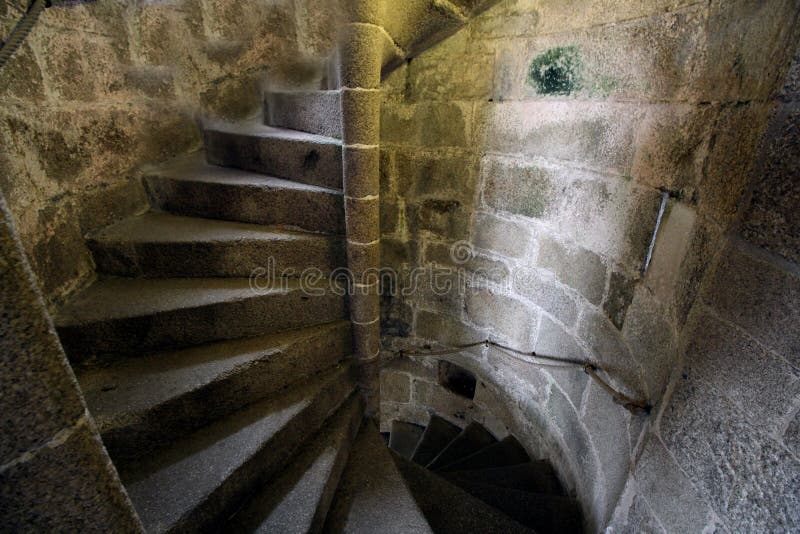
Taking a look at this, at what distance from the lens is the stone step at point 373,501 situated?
1564 mm

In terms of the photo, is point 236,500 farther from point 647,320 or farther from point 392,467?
point 647,320

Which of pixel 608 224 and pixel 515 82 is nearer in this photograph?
pixel 608 224

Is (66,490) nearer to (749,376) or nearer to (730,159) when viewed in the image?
(749,376)

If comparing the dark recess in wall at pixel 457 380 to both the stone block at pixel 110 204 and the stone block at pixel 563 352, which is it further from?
the stone block at pixel 110 204

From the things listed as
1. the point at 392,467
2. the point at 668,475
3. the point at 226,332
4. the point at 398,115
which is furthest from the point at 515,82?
the point at 392,467

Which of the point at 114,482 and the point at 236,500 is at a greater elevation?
the point at 114,482

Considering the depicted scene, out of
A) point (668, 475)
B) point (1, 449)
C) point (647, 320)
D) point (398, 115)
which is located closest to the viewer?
point (1, 449)

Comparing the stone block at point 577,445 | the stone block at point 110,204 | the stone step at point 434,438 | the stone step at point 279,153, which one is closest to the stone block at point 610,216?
the stone block at point 577,445

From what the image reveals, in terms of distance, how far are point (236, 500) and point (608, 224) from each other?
6.08 feet

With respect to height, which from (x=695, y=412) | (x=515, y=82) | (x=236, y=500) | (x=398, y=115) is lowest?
(x=236, y=500)

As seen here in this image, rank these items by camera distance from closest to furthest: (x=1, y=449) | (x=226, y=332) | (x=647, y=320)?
(x=1, y=449) < (x=647, y=320) < (x=226, y=332)

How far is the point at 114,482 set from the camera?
698 millimetres

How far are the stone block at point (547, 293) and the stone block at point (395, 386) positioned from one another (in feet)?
4.65

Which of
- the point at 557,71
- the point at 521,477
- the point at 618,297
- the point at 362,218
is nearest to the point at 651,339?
the point at 618,297
